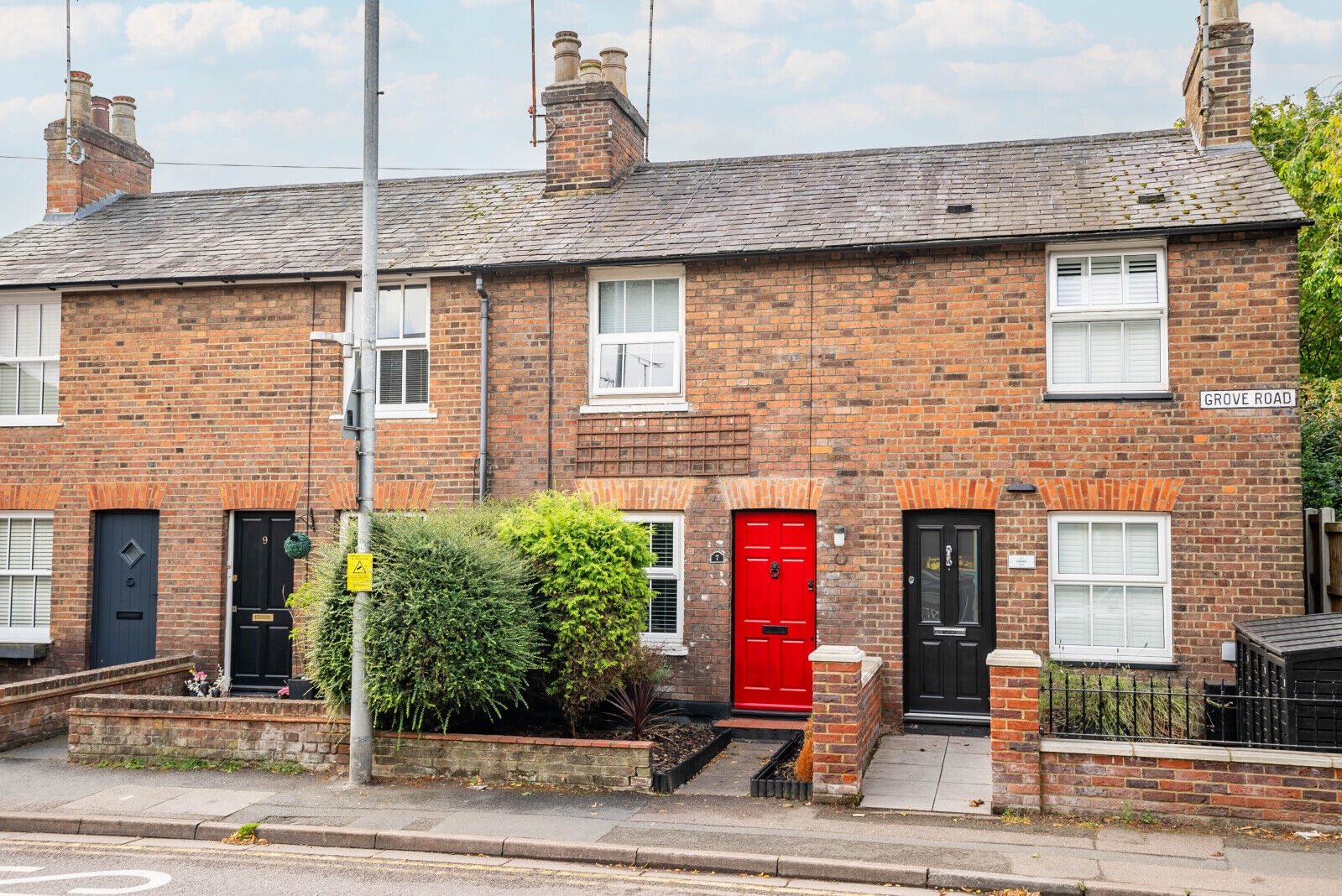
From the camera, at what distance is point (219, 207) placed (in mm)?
16297

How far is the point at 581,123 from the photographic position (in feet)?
47.9

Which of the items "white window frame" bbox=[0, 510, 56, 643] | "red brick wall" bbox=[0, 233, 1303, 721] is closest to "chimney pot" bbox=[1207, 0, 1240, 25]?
"red brick wall" bbox=[0, 233, 1303, 721]

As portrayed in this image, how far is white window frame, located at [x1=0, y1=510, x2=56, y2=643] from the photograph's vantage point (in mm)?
13914

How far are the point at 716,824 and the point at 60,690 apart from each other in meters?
7.94

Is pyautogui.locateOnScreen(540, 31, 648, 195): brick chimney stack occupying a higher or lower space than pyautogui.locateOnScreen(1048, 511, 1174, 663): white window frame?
higher

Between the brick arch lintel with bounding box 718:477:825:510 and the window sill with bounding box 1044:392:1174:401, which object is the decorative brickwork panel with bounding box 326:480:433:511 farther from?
the window sill with bounding box 1044:392:1174:401

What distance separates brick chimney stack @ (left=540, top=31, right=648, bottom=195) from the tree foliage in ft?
28.9

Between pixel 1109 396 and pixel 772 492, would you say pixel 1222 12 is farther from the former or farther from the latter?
pixel 772 492

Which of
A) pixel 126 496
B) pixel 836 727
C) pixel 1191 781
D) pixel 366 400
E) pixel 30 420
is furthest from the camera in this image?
pixel 30 420

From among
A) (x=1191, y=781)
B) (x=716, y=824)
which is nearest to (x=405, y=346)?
(x=716, y=824)

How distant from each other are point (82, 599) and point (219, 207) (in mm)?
6269

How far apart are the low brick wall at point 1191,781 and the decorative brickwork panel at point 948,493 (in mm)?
3588

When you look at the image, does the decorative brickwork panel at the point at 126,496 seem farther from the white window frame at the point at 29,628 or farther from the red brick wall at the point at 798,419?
the white window frame at the point at 29,628

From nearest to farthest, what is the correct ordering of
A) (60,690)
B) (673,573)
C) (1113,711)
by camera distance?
1. (1113,711)
2. (60,690)
3. (673,573)
